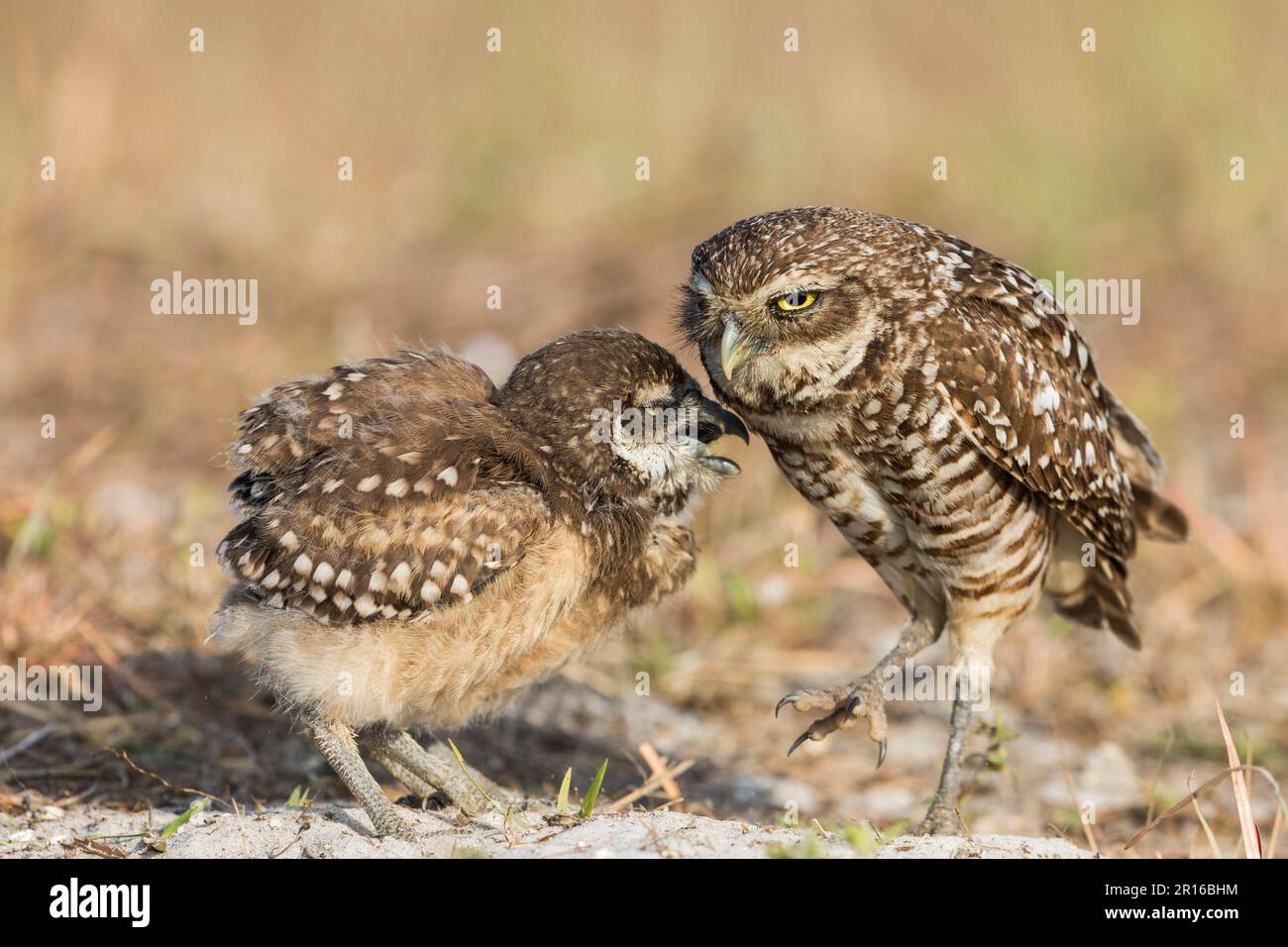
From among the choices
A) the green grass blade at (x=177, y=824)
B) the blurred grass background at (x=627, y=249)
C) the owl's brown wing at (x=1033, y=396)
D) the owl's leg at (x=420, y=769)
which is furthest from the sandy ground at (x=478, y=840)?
the owl's brown wing at (x=1033, y=396)

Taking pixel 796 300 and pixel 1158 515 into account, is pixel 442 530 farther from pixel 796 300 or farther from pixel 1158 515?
pixel 1158 515

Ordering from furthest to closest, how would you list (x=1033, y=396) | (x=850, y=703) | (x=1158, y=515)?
(x=1158, y=515)
(x=850, y=703)
(x=1033, y=396)

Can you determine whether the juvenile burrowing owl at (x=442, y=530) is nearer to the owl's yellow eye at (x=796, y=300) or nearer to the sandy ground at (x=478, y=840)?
the sandy ground at (x=478, y=840)

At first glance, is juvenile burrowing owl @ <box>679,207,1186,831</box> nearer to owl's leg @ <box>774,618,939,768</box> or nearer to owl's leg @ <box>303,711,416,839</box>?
owl's leg @ <box>774,618,939,768</box>

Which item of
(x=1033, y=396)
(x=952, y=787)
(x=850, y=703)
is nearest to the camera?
(x=1033, y=396)

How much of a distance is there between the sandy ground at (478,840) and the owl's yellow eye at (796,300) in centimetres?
156

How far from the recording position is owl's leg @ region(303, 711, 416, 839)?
4.03m

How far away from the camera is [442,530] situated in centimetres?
411

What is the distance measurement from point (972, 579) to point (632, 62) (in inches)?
312

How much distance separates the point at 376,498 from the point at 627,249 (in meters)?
6.01

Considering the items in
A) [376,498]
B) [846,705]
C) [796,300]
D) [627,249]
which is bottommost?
[846,705]

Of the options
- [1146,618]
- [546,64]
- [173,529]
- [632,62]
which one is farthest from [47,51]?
[1146,618]

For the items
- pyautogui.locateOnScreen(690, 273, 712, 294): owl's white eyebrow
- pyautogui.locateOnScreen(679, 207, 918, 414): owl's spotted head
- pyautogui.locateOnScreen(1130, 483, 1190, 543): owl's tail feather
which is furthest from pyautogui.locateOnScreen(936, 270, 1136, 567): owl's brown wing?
pyautogui.locateOnScreen(690, 273, 712, 294): owl's white eyebrow

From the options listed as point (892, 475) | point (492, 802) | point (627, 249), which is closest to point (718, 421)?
point (892, 475)
